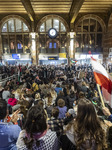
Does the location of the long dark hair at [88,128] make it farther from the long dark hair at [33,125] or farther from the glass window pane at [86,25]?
the glass window pane at [86,25]

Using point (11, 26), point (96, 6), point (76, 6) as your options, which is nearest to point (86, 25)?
point (96, 6)

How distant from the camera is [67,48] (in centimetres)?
2100

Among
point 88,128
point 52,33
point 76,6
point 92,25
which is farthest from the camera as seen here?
point 92,25

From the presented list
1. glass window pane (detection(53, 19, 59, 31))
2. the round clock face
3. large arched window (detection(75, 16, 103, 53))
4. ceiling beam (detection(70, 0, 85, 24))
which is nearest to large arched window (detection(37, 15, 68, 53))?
glass window pane (detection(53, 19, 59, 31))

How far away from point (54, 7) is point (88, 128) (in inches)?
765

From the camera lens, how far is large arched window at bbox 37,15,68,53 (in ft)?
69.5

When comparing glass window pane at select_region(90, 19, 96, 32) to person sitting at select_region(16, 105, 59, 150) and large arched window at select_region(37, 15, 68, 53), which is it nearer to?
large arched window at select_region(37, 15, 68, 53)

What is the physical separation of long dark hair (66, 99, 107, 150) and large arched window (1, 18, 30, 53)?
2136 centimetres

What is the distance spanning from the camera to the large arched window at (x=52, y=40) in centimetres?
2117

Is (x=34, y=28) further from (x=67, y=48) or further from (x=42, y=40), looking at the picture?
(x=67, y=48)

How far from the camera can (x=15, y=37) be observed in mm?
21359

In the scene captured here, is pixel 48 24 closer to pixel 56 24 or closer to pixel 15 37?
pixel 56 24

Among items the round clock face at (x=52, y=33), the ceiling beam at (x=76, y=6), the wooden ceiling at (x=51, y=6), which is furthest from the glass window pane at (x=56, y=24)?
the ceiling beam at (x=76, y=6)

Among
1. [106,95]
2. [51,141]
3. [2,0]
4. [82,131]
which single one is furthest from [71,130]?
[2,0]
